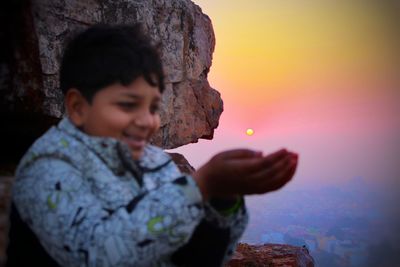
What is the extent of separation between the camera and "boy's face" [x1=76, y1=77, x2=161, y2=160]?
1.64 metres

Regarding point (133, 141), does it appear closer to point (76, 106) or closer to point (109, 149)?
point (109, 149)

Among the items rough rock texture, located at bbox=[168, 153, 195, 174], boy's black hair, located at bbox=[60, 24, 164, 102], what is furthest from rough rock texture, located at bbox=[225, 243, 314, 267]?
boy's black hair, located at bbox=[60, 24, 164, 102]

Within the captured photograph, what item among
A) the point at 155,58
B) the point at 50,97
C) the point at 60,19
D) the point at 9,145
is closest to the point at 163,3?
the point at 60,19

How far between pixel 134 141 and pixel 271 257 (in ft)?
20.9

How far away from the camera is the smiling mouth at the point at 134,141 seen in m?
1.72

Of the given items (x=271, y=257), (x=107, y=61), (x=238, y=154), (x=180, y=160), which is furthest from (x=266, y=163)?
(x=271, y=257)

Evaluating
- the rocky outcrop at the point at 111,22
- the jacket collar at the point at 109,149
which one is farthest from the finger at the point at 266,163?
the rocky outcrop at the point at 111,22

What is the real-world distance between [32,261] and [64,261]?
0.37 meters

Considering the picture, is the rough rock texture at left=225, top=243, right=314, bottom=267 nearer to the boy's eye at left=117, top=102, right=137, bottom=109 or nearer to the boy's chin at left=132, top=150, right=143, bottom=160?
the boy's chin at left=132, top=150, right=143, bottom=160

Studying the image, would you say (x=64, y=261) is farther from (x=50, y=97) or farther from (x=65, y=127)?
(x=50, y=97)

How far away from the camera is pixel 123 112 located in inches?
64.9

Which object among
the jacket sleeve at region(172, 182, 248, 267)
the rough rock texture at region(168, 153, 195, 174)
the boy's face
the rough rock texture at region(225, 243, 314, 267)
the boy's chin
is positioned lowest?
the rough rock texture at region(225, 243, 314, 267)

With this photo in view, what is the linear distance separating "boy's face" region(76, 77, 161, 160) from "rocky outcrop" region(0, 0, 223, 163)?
3.45ft

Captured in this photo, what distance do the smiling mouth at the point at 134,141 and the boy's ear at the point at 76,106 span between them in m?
0.22
